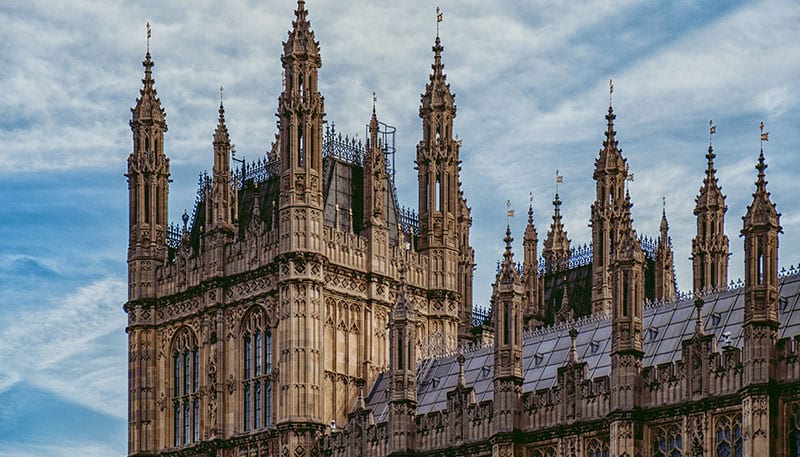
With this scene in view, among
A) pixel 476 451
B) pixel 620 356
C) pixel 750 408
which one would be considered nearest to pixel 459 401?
pixel 476 451

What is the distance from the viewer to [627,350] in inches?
3324

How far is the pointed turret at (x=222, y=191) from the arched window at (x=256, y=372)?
603 centimetres

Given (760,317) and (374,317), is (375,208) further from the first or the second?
(760,317)

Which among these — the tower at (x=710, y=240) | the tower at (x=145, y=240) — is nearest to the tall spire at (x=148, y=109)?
the tower at (x=145, y=240)

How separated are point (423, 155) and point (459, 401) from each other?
66.3 ft

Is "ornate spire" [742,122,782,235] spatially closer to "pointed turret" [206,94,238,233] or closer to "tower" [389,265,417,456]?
"tower" [389,265,417,456]

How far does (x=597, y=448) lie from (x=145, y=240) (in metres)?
35.3

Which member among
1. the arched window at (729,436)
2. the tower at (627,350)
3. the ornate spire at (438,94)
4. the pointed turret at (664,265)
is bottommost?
the arched window at (729,436)

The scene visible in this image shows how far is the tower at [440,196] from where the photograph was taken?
110 meters

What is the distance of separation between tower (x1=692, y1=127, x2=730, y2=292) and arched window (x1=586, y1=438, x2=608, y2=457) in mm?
22349

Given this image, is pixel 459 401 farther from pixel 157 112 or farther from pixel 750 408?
pixel 157 112

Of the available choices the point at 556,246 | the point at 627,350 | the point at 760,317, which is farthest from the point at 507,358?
the point at 556,246

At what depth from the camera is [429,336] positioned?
108 metres

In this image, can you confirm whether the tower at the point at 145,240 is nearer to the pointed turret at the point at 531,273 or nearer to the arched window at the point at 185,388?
the arched window at the point at 185,388
